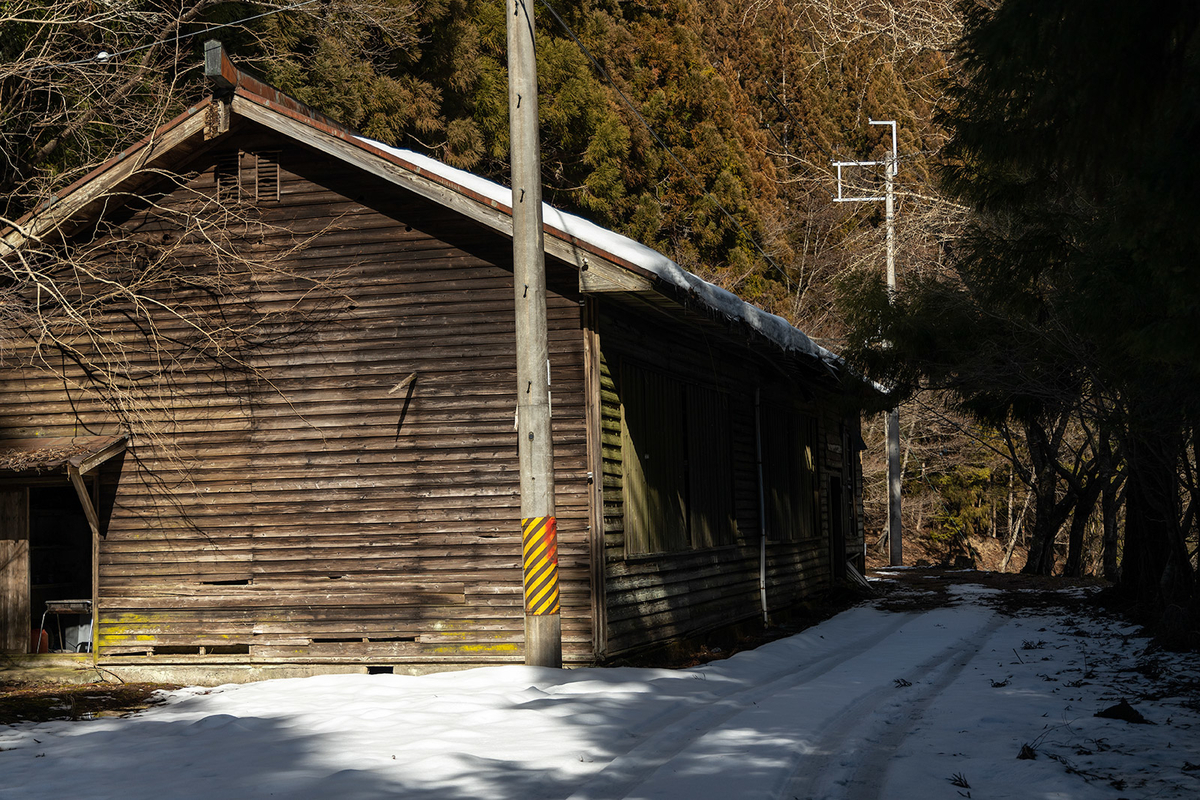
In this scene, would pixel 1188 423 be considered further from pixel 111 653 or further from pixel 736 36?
pixel 736 36

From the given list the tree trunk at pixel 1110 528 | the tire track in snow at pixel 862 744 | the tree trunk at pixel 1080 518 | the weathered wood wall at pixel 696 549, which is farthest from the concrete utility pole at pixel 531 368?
the tree trunk at pixel 1110 528

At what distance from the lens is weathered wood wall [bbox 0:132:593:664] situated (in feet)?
39.5

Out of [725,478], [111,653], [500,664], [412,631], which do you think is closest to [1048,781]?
[500,664]

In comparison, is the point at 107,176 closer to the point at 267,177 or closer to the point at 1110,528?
the point at 267,177

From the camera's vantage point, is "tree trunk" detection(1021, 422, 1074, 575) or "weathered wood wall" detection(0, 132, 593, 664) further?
"tree trunk" detection(1021, 422, 1074, 575)

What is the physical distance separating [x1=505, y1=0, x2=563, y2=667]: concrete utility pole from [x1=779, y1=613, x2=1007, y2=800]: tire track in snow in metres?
2.98

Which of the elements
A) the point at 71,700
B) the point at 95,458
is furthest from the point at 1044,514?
the point at 71,700

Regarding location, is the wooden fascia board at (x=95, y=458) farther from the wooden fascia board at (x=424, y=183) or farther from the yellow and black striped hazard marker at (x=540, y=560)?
the yellow and black striped hazard marker at (x=540, y=560)

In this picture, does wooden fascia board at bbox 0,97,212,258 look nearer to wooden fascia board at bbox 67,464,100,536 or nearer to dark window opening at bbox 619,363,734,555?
wooden fascia board at bbox 67,464,100,536

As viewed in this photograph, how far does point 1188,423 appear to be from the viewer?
10.6 m

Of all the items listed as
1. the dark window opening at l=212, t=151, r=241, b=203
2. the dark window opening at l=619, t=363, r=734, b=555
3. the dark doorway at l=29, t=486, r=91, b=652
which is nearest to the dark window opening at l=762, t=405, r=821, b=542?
the dark window opening at l=619, t=363, r=734, b=555

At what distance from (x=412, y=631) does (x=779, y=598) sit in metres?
7.91

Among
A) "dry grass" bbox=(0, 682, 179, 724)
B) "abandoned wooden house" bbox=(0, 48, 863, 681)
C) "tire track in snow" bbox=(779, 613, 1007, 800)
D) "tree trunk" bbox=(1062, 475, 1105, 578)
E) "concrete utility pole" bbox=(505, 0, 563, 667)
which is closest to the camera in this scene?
"tire track in snow" bbox=(779, 613, 1007, 800)

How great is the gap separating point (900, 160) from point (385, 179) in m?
19.2
